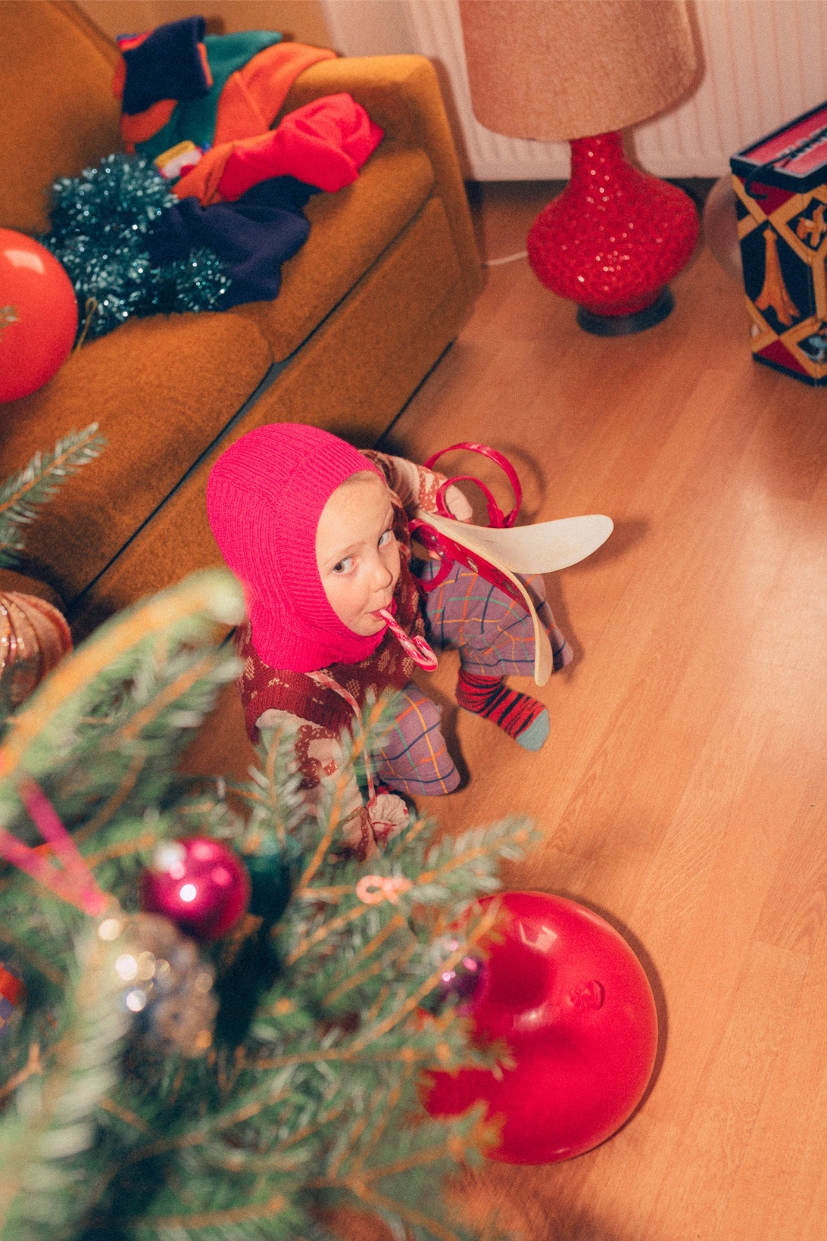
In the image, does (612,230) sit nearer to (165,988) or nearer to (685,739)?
(685,739)

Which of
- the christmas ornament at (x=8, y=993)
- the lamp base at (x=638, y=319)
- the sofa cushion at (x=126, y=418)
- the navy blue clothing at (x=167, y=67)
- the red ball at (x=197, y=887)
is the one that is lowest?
the lamp base at (x=638, y=319)

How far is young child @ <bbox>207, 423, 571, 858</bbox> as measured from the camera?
41.4 inches

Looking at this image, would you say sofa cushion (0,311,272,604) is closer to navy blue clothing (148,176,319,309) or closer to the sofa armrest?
navy blue clothing (148,176,319,309)

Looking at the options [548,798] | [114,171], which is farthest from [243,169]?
[548,798]

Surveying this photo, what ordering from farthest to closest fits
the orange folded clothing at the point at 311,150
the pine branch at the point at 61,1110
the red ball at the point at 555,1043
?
the orange folded clothing at the point at 311,150 < the red ball at the point at 555,1043 < the pine branch at the point at 61,1110

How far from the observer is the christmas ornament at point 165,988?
490mm

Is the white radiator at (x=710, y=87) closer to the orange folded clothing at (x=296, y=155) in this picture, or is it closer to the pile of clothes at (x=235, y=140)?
the pile of clothes at (x=235, y=140)

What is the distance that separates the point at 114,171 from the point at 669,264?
107 centimetres

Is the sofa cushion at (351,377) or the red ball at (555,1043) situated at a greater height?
the sofa cushion at (351,377)

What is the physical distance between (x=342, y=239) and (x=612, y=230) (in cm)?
53

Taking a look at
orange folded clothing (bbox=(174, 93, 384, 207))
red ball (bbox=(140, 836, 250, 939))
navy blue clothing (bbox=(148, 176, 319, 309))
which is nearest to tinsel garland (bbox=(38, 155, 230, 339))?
navy blue clothing (bbox=(148, 176, 319, 309))

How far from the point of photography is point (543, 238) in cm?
198

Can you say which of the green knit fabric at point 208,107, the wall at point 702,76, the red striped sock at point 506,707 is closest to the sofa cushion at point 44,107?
the green knit fabric at point 208,107

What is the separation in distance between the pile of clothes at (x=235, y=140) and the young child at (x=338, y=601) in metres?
0.66
